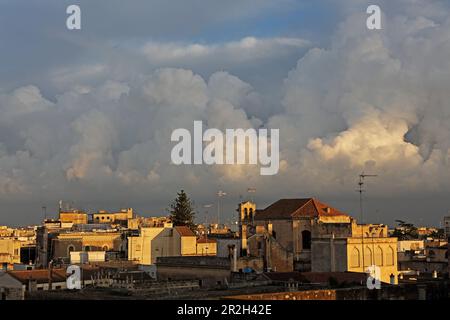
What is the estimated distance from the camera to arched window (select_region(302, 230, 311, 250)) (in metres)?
75.3

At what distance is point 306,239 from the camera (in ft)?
249

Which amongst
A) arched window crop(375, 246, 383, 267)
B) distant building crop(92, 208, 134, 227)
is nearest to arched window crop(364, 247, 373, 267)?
arched window crop(375, 246, 383, 267)

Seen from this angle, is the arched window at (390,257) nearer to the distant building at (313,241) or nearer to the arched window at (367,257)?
the distant building at (313,241)

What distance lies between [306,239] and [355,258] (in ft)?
33.8

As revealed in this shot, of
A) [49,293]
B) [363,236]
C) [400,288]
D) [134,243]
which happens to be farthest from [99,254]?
[400,288]

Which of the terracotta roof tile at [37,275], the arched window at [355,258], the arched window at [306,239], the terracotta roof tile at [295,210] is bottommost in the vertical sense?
the terracotta roof tile at [37,275]

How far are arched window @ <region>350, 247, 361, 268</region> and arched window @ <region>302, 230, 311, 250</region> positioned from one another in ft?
30.9

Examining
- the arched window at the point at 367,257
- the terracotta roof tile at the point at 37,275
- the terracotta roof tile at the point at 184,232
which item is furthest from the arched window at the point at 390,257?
the terracotta roof tile at the point at 37,275

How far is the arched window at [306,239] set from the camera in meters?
75.3

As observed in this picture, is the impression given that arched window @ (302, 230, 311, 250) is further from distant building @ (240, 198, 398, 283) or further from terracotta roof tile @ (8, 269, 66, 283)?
terracotta roof tile @ (8, 269, 66, 283)

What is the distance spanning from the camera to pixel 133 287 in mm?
42250

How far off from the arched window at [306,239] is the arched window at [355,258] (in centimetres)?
942
